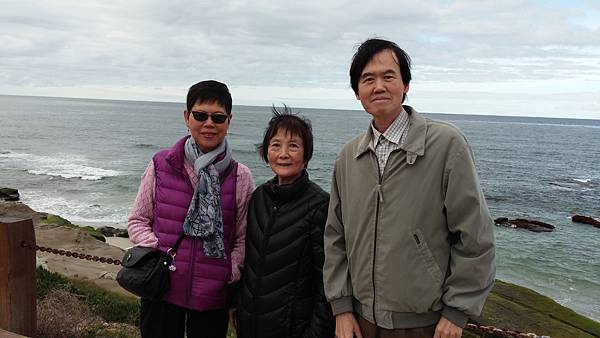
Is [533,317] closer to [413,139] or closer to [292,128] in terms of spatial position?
[292,128]

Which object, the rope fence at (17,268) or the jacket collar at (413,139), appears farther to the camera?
the rope fence at (17,268)

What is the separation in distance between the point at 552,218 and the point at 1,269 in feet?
91.5

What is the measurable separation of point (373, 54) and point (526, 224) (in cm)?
2421

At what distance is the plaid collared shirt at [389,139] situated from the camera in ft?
7.98

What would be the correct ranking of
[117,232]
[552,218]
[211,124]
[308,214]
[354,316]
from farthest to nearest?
[552,218], [117,232], [211,124], [308,214], [354,316]

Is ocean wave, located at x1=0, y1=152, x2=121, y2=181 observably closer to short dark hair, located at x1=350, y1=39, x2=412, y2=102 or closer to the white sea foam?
the white sea foam

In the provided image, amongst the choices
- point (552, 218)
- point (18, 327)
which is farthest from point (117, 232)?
point (552, 218)

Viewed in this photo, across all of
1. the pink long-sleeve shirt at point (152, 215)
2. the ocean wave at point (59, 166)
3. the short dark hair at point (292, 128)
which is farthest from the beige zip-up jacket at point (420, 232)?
the ocean wave at point (59, 166)

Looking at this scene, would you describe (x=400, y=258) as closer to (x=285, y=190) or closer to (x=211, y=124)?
(x=285, y=190)

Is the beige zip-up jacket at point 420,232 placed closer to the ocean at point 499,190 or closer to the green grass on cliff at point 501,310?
the ocean at point 499,190

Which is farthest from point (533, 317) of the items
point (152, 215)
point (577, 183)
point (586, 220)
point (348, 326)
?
point (577, 183)

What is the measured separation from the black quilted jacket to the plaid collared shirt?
0.53 metres

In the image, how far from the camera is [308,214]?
2.83 meters

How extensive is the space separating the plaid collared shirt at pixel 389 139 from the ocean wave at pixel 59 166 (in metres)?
32.2
